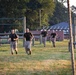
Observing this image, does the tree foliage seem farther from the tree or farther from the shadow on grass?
the shadow on grass

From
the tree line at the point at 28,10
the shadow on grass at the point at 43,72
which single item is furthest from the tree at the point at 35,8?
the shadow on grass at the point at 43,72

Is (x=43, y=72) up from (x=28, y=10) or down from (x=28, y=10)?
down

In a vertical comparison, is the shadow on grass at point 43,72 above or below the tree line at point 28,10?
below

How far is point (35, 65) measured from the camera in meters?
17.4

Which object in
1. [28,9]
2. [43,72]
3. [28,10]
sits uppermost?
[28,9]

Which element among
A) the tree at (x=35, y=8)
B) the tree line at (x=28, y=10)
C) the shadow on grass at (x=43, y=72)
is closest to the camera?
the shadow on grass at (x=43, y=72)

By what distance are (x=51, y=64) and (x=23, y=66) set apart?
5.05 feet

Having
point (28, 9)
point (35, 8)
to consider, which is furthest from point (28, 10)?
point (35, 8)

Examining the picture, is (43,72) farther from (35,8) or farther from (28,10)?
(35,8)

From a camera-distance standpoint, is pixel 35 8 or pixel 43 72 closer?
pixel 43 72

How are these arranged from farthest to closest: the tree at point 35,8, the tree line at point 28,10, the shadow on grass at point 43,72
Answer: the tree at point 35,8 → the tree line at point 28,10 → the shadow on grass at point 43,72

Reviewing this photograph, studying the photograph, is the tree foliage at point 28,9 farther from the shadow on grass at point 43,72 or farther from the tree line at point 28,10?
the shadow on grass at point 43,72

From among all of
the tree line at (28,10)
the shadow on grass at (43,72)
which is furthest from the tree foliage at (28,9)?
the shadow on grass at (43,72)

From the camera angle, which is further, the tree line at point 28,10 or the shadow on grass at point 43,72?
the tree line at point 28,10
